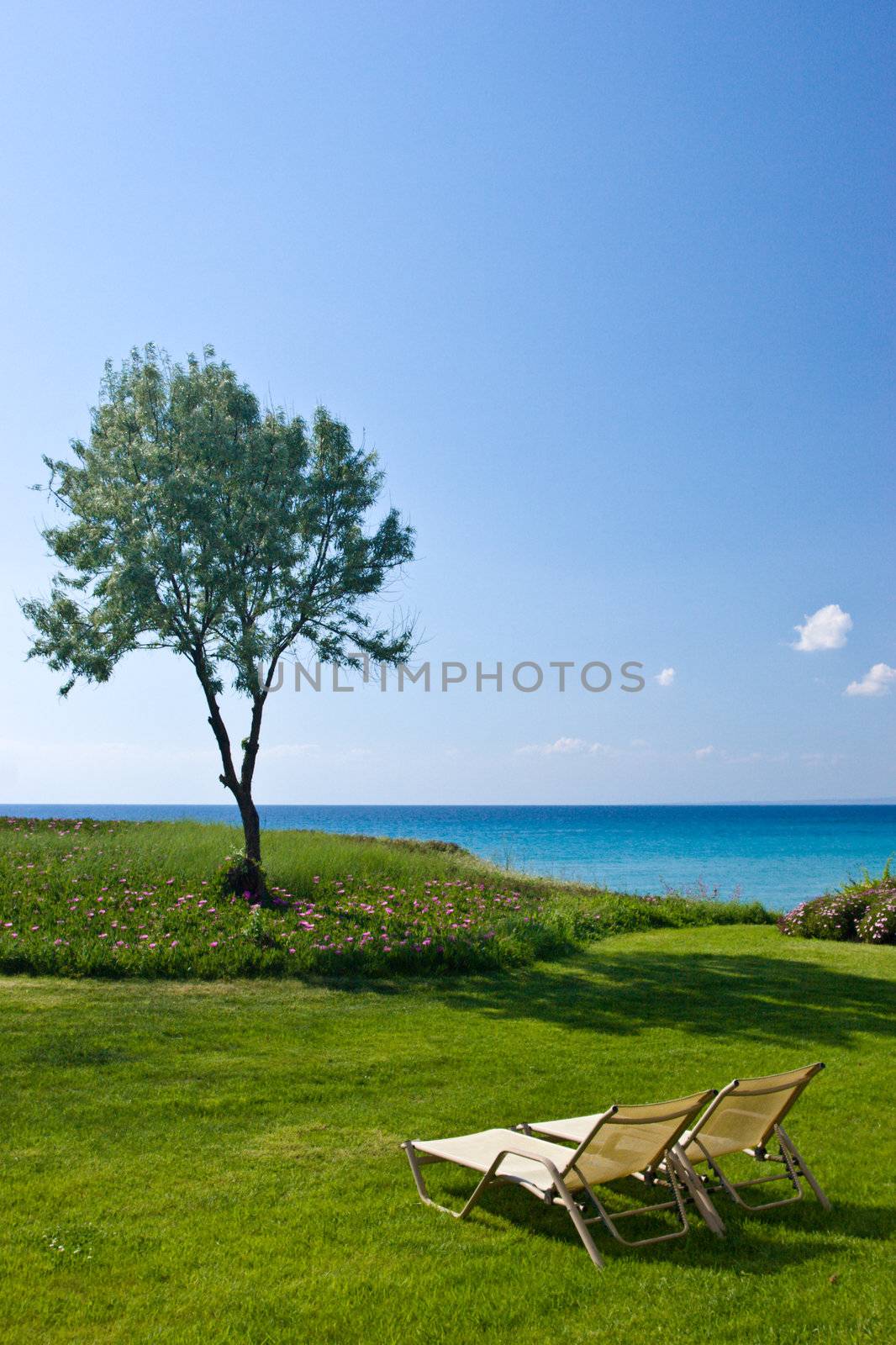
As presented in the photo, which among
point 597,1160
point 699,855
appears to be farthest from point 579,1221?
point 699,855

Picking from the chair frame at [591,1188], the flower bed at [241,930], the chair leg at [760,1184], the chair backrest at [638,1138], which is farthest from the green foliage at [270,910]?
the chair backrest at [638,1138]

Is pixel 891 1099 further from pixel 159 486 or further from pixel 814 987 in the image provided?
pixel 159 486

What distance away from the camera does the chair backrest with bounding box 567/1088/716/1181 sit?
15.4ft

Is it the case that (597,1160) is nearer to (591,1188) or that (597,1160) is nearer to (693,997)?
(591,1188)

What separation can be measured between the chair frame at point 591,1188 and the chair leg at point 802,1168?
1.99 ft

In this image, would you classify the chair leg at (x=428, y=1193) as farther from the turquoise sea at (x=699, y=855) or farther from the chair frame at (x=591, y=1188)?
the turquoise sea at (x=699, y=855)

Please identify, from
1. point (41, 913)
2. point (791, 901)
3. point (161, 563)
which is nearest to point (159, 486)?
point (161, 563)

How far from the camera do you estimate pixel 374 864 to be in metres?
17.6

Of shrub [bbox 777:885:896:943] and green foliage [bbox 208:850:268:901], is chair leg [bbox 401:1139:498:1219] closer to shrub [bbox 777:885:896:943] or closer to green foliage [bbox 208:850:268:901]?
green foliage [bbox 208:850:268:901]

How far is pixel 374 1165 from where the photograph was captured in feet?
19.1

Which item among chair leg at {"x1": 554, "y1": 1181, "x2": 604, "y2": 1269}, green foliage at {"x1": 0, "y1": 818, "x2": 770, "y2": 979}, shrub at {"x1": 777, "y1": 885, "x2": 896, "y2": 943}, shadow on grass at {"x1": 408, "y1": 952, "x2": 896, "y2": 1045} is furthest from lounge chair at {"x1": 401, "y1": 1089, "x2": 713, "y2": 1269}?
shrub at {"x1": 777, "y1": 885, "x2": 896, "y2": 943}

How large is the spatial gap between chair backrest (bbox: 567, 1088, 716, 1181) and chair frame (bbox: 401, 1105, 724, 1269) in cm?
1

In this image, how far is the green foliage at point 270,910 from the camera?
11797mm

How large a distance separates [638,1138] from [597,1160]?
9.5 inches
